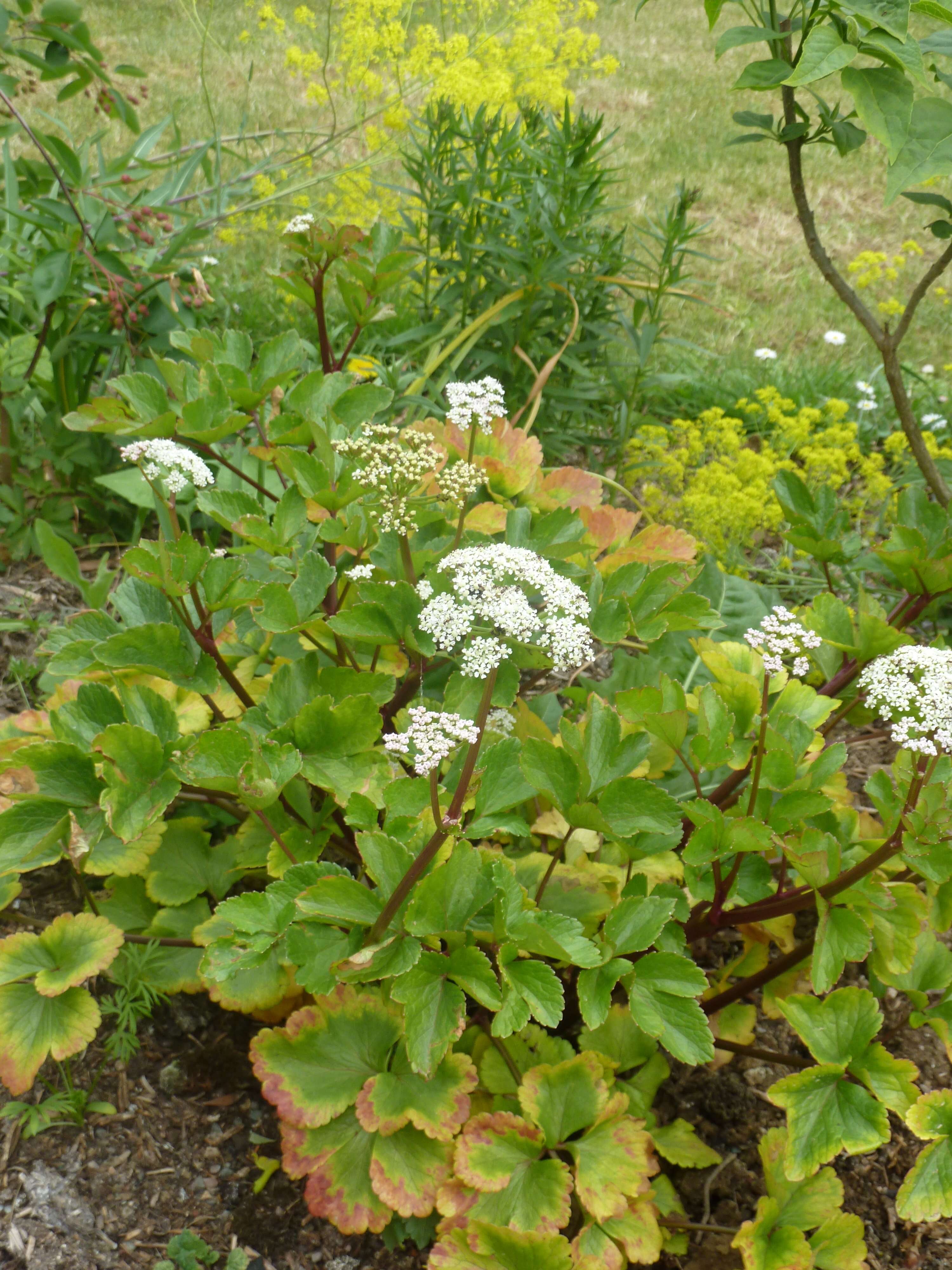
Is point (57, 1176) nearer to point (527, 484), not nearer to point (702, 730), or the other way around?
point (702, 730)

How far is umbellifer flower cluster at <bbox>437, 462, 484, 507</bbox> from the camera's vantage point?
120cm

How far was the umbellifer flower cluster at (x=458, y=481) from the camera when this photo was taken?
3.93ft

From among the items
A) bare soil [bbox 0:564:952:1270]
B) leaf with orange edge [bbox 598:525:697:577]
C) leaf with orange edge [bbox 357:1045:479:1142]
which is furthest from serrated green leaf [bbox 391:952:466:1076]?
leaf with orange edge [bbox 598:525:697:577]

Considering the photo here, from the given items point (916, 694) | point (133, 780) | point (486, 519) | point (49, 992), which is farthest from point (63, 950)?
point (916, 694)

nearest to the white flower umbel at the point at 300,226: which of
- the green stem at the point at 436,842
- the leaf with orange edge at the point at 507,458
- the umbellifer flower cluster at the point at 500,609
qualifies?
the leaf with orange edge at the point at 507,458

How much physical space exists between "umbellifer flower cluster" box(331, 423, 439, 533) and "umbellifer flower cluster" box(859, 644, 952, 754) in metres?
0.59

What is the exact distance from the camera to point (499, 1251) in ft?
3.56

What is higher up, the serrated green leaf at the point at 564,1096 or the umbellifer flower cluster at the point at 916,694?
the umbellifer flower cluster at the point at 916,694

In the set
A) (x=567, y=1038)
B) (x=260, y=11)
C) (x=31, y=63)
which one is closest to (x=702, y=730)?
(x=567, y=1038)

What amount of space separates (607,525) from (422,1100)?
957 mm

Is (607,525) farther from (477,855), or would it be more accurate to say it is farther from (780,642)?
(477,855)

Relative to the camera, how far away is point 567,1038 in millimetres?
1508

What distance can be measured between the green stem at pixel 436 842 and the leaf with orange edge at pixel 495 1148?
0.28m

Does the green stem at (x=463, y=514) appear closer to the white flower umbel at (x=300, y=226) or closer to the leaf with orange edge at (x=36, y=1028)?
the white flower umbel at (x=300, y=226)
